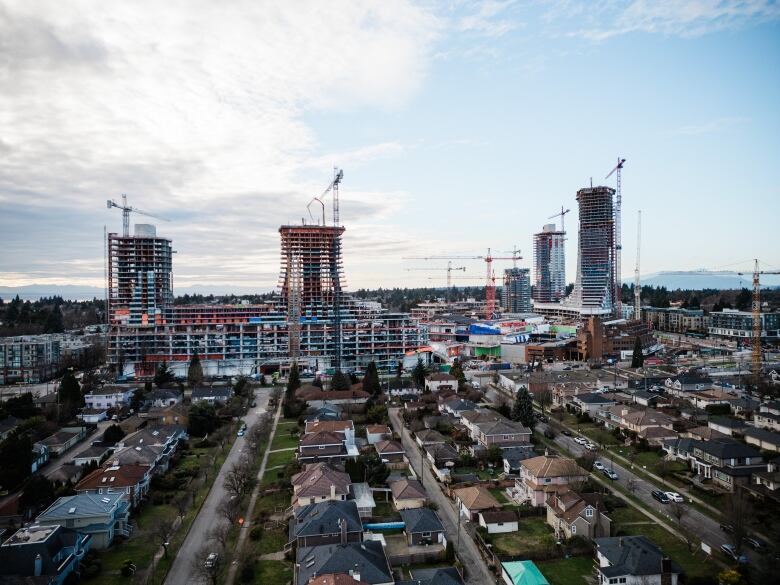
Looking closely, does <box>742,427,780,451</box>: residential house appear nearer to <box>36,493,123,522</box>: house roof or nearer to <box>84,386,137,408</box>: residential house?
<box>36,493,123,522</box>: house roof

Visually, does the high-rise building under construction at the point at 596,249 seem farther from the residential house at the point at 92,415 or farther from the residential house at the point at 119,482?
the residential house at the point at 119,482

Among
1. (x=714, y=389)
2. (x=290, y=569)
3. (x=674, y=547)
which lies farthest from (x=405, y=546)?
(x=714, y=389)

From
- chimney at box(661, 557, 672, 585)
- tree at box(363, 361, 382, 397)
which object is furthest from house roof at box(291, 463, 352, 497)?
tree at box(363, 361, 382, 397)

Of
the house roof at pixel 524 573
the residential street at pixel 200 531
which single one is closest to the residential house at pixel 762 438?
the house roof at pixel 524 573

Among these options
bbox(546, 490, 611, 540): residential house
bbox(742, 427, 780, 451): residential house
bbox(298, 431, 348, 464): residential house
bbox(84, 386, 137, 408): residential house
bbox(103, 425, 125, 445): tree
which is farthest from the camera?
bbox(84, 386, 137, 408): residential house

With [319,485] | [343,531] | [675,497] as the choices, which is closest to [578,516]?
[675,497]
